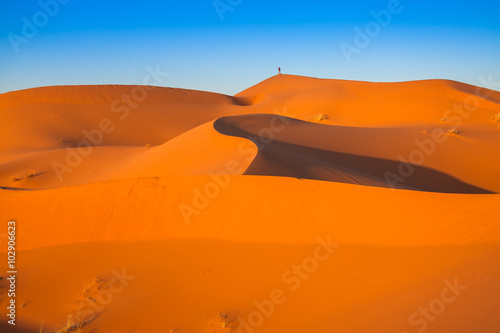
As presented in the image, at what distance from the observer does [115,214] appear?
242 inches

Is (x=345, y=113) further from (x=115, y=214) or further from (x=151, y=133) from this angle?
(x=115, y=214)

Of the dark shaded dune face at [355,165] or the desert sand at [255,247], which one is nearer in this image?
the desert sand at [255,247]

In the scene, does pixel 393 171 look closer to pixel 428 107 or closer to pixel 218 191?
pixel 218 191

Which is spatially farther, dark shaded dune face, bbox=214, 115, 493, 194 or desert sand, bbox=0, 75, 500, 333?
dark shaded dune face, bbox=214, 115, 493, 194

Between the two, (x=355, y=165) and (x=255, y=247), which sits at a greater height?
(x=355, y=165)

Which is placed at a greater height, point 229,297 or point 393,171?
point 393,171

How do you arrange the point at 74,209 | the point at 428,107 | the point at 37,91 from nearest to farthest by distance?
the point at 74,209
the point at 428,107
the point at 37,91

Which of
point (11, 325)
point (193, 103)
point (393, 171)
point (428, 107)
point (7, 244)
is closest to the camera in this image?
point (11, 325)

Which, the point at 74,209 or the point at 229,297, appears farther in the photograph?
the point at 74,209

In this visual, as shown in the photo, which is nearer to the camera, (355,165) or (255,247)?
(255,247)

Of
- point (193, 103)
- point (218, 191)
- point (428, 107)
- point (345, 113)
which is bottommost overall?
point (218, 191)

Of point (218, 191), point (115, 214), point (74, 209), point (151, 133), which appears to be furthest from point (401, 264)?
point (151, 133)

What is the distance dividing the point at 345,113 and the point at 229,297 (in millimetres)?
20695

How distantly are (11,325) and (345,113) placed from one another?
21.7 metres
